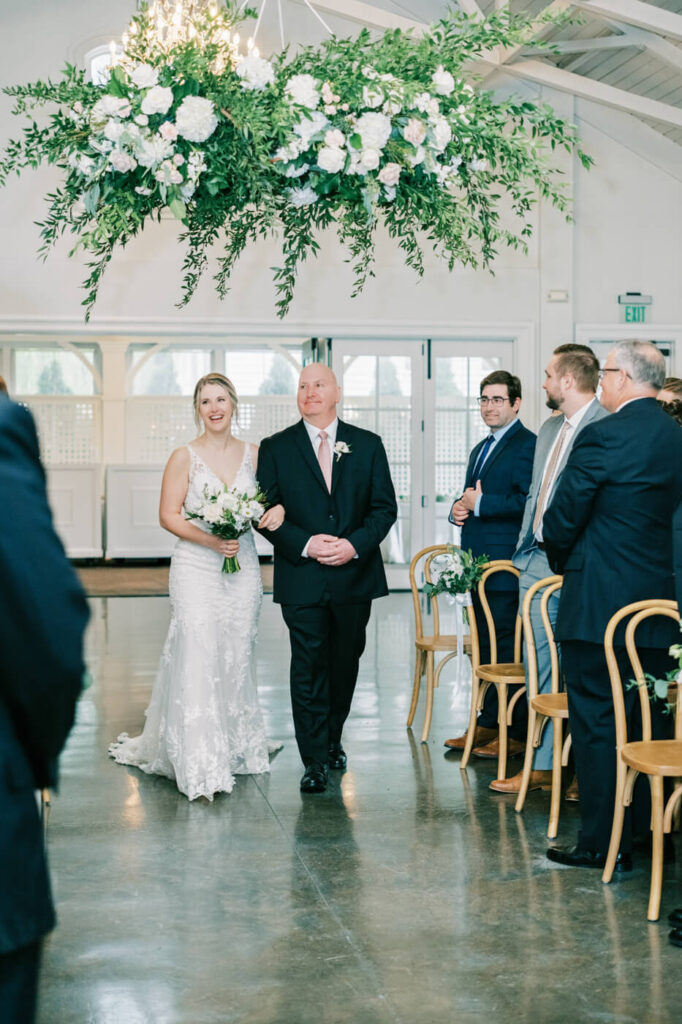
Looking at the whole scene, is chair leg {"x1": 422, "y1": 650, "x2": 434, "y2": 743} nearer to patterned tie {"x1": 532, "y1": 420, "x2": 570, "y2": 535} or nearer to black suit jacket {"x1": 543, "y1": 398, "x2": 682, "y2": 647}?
patterned tie {"x1": 532, "y1": 420, "x2": 570, "y2": 535}

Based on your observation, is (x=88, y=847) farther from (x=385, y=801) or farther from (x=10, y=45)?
(x=10, y=45)

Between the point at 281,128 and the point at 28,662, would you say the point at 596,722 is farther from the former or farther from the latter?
the point at 28,662

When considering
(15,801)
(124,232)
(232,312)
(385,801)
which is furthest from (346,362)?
(15,801)

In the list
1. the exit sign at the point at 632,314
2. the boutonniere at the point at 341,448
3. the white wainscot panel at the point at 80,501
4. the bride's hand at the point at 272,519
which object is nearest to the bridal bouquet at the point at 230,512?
the bride's hand at the point at 272,519

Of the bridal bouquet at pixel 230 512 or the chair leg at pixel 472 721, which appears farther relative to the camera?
the chair leg at pixel 472 721

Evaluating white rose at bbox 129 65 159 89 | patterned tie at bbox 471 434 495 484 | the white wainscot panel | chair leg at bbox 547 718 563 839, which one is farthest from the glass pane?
white rose at bbox 129 65 159 89

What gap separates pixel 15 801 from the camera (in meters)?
1.40

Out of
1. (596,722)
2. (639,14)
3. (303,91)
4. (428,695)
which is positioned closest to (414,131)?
(303,91)

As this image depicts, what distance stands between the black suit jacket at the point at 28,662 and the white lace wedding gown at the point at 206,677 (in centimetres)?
361

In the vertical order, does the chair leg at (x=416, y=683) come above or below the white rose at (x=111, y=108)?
below

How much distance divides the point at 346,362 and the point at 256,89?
365 inches

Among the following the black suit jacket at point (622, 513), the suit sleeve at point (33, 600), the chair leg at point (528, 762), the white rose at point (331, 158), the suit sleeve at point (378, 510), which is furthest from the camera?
the suit sleeve at point (378, 510)

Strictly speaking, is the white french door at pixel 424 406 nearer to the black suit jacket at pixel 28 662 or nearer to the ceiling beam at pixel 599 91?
the ceiling beam at pixel 599 91

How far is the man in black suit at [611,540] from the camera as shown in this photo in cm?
390
